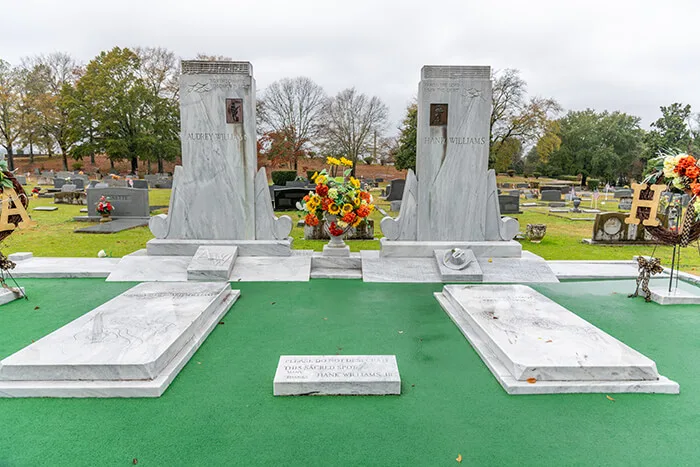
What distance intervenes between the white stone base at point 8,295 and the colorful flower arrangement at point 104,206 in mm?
7992

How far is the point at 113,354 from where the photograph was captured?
3.31 m

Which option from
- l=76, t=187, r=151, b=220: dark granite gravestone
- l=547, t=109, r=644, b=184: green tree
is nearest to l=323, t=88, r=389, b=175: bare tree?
l=547, t=109, r=644, b=184: green tree

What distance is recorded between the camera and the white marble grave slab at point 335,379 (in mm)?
3082

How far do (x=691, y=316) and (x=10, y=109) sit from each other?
48.6 meters

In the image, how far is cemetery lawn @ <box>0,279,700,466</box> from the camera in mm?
→ 2475

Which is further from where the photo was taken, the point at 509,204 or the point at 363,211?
the point at 509,204

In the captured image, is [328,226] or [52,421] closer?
[52,421]

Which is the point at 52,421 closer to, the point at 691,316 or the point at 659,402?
the point at 659,402

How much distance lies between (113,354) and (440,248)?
4.76 meters

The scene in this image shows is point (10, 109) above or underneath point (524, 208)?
above

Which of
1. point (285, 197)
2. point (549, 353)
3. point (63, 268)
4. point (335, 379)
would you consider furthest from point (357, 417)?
point (285, 197)

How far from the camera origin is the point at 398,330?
4.38m

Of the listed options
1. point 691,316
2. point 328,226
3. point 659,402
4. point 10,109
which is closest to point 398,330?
point 659,402

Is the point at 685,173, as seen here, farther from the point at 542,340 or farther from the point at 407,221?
the point at 407,221
